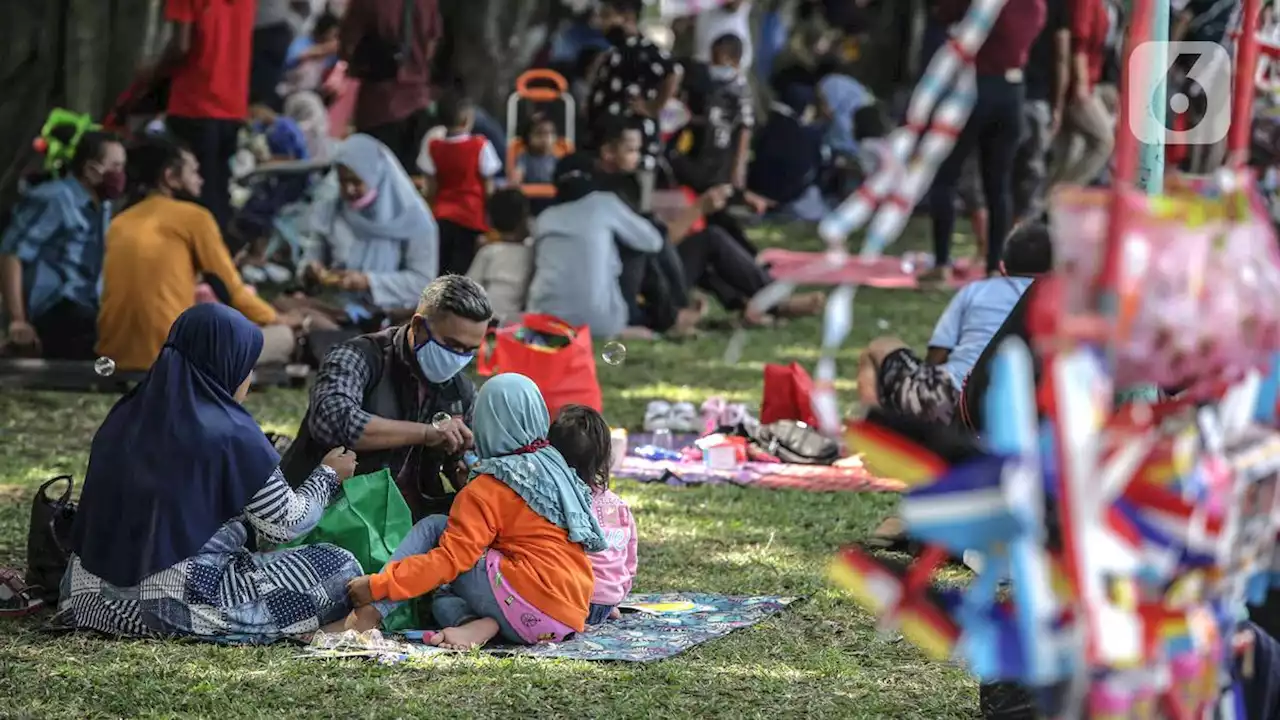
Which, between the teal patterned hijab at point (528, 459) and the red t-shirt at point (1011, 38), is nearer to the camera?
the teal patterned hijab at point (528, 459)

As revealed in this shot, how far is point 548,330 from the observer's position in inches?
309

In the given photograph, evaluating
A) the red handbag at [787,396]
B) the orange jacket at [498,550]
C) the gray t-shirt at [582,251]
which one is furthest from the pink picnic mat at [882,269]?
the orange jacket at [498,550]

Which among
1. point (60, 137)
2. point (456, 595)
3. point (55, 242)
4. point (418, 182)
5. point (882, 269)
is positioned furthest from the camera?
point (882, 269)

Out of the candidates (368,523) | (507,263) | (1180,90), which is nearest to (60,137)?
(507,263)

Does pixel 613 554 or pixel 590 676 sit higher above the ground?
pixel 613 554

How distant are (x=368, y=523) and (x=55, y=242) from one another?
438 centimetres

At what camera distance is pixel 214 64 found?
10.2 metres

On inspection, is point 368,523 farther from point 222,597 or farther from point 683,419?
point 683,419

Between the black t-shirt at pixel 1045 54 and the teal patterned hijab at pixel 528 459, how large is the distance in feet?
24.6

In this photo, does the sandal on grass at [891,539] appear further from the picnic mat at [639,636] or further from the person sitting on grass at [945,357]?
the picnic mat at [639,636]

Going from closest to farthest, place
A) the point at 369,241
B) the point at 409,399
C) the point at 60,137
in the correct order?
the point at 409,399 → the point at 60,137 → the point at 369,241

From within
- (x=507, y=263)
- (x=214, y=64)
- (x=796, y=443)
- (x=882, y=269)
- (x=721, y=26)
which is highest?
(x=721, y=26)

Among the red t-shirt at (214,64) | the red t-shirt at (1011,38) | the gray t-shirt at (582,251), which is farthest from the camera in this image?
the red t-shirt at (1011,38)

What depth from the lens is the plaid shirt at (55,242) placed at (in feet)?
29.8
